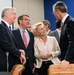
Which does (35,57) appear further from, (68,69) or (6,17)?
(68,69)

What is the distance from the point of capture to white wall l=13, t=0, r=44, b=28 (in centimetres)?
706

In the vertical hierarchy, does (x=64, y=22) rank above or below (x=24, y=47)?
above

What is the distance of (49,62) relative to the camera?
345cm

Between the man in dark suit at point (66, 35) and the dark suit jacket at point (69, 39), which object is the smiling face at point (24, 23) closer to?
the man in dark suit at point (66, 35)

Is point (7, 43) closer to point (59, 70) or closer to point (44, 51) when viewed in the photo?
point (44, 51)

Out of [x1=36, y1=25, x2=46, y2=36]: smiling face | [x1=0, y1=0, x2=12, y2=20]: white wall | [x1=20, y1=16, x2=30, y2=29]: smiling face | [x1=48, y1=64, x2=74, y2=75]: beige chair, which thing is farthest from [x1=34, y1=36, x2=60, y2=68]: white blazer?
[x1=0, y1=0, x2=12, y2=20]: white wall

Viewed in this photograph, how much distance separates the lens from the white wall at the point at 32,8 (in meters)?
7.06

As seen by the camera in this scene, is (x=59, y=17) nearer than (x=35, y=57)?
Yes

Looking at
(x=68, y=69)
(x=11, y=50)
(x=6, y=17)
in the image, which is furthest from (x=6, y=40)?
(x=68, y=69)

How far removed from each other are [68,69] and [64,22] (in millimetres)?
820

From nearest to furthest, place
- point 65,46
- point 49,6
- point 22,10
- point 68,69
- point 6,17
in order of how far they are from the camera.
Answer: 1. point 68,69
2. point 65,46
3. point 6,17
4. point 22,10
5. point 49,6

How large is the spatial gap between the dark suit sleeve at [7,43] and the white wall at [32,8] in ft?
12.8

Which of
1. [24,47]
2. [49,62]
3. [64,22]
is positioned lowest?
[49,62]

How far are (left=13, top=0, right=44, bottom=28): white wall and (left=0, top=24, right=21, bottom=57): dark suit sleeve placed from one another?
154 inches
